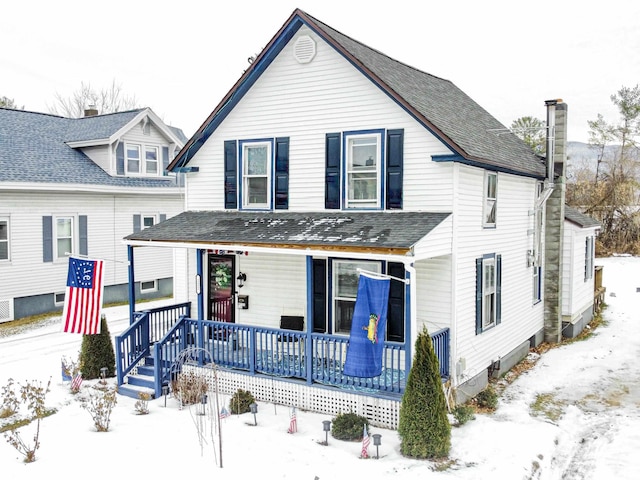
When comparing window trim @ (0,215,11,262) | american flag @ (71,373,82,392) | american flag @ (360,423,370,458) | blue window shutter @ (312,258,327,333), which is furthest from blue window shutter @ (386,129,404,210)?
A: window trim @ (0,215,11,262)

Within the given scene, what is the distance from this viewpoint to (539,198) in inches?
656

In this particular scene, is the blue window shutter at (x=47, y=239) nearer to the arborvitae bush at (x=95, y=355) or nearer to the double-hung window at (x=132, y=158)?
the double-hung window at (x=132, y=158)

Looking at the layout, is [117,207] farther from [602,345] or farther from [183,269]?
[602,345]

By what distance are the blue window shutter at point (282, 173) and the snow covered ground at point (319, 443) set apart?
4.69m

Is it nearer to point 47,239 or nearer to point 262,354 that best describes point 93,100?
point 47,239

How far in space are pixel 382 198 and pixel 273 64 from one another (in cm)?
421

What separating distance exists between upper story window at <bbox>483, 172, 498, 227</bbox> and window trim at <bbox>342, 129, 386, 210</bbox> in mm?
2577

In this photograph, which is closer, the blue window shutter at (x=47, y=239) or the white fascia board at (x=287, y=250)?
the white fascia board at (x=287, y=250)

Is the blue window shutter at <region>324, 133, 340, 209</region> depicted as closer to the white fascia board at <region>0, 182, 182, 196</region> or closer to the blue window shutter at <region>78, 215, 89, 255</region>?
the white fascia board at <region>0, 182, 182, 196</region>

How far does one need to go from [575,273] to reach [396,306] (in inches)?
381

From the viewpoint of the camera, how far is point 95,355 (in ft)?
44.4

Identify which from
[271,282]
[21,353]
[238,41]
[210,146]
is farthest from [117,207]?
[238,41]

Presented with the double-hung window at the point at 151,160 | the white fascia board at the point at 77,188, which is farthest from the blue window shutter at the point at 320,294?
the double-hung window at the point at 151,160

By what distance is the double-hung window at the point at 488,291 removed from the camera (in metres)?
12.9
